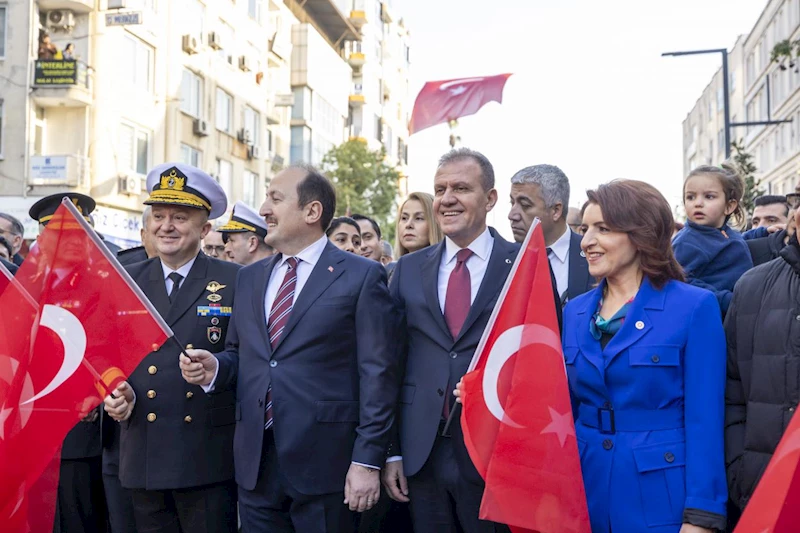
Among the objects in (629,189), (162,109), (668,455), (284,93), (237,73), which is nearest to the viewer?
(668,455)

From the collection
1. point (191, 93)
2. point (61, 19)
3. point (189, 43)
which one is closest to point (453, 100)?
point (61, 19)

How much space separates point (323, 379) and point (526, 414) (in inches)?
43.5

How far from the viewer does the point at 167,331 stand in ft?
13.7

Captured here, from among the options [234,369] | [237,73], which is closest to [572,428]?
[234,369]

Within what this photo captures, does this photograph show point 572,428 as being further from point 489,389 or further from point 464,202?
point 464,202

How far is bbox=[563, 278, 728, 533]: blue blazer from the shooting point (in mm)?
3529

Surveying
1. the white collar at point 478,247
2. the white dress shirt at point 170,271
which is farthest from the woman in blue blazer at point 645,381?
the white dress shirt at point 170,271

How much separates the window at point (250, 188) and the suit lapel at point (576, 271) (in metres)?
32.6

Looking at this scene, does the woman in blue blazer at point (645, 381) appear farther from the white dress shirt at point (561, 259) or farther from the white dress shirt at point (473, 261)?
the white dress shirt at point (561, 259)

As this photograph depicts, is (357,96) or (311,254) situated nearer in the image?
(311,254)

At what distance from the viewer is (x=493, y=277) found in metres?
4.41

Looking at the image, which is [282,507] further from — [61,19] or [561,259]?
[61,19]

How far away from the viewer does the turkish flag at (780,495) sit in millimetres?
3041

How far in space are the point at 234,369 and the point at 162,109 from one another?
27.3 m
